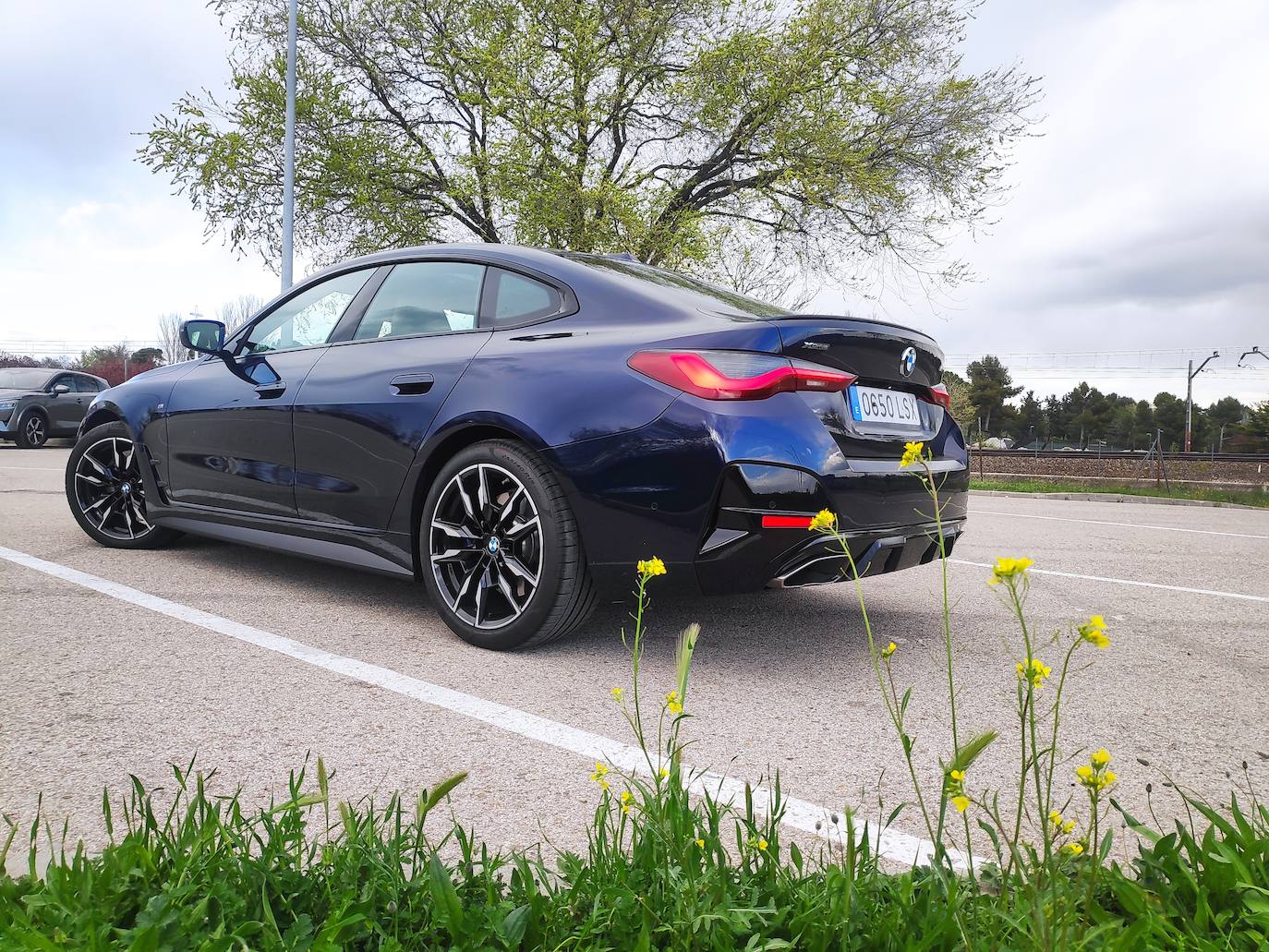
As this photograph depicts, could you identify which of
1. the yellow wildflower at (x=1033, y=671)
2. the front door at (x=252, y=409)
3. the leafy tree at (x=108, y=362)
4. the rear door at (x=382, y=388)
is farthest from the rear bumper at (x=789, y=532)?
the leafy tree at (x=108, y=362)

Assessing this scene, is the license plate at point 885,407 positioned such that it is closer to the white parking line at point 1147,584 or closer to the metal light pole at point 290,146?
the white parking line at point 1147,584

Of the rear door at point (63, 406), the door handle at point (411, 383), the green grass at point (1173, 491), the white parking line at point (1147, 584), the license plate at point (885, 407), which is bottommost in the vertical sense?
the green grass at point (1173, 491)

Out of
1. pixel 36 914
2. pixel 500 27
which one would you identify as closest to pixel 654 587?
pixel 36 914

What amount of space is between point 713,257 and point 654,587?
17567 mm

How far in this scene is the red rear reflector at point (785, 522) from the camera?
2830 millimetres

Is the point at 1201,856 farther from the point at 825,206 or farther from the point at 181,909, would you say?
the point at 825,206

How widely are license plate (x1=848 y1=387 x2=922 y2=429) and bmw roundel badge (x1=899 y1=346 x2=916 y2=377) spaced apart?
0.26 ft

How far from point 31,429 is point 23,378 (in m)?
1.31

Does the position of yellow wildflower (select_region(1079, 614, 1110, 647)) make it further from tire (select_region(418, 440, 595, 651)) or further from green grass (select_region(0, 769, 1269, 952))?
tire (select_region(418, 440, 595, 651))

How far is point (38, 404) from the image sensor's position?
706 inches

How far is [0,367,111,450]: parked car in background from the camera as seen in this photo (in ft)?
57.9

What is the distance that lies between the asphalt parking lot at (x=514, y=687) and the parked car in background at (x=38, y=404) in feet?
50.1

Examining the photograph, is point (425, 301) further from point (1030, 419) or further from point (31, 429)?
point (1030, 419)

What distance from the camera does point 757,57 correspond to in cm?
1734
